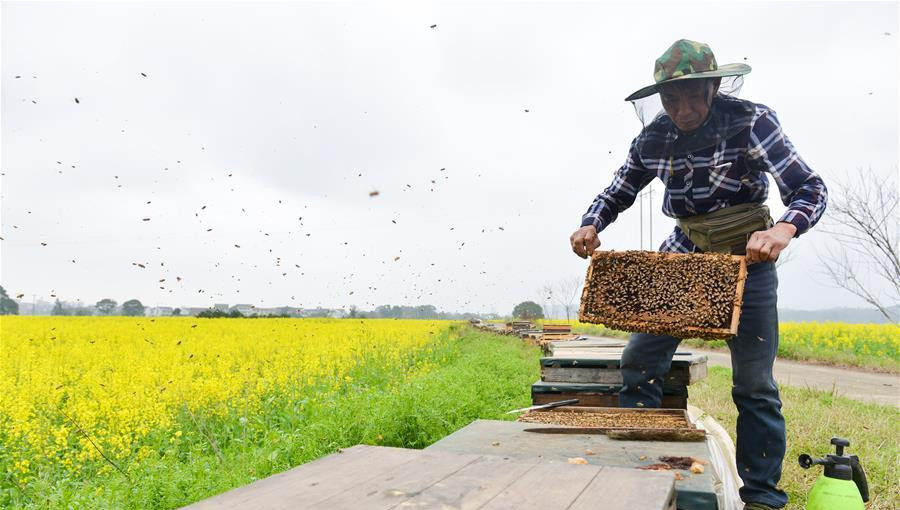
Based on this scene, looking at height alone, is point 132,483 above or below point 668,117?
below

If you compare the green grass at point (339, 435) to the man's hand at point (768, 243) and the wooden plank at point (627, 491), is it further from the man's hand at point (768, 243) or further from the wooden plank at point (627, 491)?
the wooden plank at point (627, 491)

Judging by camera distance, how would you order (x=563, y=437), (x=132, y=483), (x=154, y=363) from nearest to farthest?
1. (x=563, y=437)
2. (x=132, y=483)
3. (x=154, y=363)

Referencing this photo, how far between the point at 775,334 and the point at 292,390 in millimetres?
5869

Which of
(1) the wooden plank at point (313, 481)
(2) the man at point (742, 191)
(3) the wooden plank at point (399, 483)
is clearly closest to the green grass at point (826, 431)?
(2) the man at point (742, 191)

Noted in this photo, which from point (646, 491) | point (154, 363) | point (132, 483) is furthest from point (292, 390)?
point (646, 491)

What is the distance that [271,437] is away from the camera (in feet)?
19.3

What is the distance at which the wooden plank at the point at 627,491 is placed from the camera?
1293 millimetres

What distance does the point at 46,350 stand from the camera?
1135 centimetres

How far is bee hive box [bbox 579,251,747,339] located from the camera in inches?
111

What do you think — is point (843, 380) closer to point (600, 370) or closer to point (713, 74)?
point (600, 370)

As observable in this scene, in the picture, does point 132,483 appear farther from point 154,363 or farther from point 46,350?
point 46,350

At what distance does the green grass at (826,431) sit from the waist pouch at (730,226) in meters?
1.79

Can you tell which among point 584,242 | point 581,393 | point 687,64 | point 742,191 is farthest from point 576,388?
point 687,64

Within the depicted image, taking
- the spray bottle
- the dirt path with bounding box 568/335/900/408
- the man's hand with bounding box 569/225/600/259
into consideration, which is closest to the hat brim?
the man's hand with bounding box 569/225/600/259
